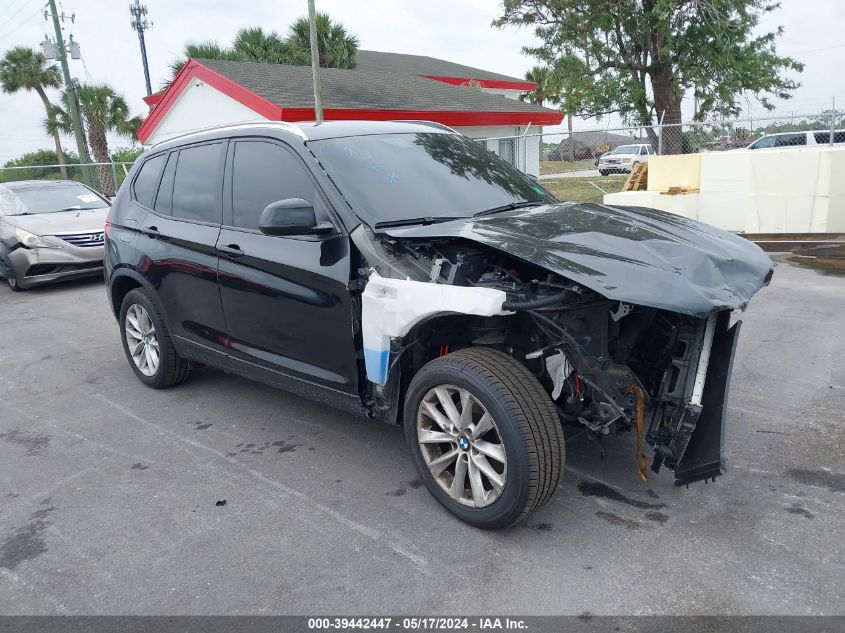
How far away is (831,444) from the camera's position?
3.98 metres

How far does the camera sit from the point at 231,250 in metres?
4.27

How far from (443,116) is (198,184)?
54.8 feet

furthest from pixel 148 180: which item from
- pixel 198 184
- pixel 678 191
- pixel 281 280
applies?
pixel 678 191

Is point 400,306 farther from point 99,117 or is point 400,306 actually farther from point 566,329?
point 99,117

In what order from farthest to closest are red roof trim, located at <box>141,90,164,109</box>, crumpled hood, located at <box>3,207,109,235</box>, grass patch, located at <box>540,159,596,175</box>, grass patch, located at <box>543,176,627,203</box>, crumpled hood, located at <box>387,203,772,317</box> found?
1. red roof trim, located at <box>141,90,164,109</box>
2. grass patch, located at <box>540,159,596,175</box>
3. grass patch, located at <box>543,176,627,203</box>
4. crumpled hood, located at <box>3,207,109,235</box>
5. crumpled hood, located at <box>387,203,772,317</box>

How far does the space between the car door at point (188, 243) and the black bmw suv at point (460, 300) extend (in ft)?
0.07

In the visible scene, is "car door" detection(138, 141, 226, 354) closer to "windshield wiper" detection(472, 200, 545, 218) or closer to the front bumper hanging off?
"windshield wiper" detection(472, 200, 545, 218)

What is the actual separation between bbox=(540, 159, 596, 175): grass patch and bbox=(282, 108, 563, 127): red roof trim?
64.8 inches

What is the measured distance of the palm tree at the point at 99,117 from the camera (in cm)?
2789

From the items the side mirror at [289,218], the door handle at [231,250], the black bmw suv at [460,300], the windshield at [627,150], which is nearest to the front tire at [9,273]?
the black bmw suv at [460,300]

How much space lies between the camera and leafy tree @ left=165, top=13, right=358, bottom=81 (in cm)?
2739

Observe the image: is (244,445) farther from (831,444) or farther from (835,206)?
(835,206)

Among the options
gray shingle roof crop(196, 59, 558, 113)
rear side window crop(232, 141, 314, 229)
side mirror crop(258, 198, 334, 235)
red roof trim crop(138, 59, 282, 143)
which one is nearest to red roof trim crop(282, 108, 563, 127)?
gray shingle roof crop(196, 59, 558, 113)

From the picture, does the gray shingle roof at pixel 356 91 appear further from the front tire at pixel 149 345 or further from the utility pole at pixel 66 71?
the front tire at pixel 149 345
